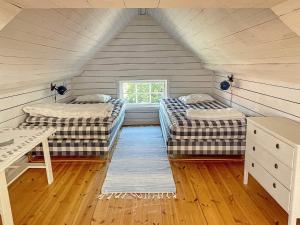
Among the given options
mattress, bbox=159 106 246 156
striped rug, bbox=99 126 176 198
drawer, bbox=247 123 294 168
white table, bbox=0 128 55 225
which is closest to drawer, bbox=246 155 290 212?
drawer, bbox=247 123 294 168

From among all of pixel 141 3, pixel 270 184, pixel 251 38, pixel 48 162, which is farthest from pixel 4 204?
pixel 251 38

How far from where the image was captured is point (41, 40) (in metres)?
2.11

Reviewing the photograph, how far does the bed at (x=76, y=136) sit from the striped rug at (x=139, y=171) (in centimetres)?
31

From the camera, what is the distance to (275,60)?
2098 mm

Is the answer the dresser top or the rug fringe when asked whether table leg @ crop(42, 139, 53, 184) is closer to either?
the rug fringe

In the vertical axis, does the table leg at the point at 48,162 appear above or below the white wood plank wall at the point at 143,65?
below

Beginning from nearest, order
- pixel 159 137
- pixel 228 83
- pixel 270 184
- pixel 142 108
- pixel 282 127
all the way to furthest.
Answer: pixel 270 184 → pixel 282 127 → pixel 228 83 → pixel 159 137 → pixel 142 108

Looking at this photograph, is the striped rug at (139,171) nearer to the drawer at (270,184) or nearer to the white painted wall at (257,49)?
the drawer at (270,184)

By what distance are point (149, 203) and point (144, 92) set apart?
3217 millimetres

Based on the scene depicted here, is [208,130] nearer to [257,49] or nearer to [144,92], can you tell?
[257,49]

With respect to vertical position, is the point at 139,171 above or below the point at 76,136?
below

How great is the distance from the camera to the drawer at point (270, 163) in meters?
1.66

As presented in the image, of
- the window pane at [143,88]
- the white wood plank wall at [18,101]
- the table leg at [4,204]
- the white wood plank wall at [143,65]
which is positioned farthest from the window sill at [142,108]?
the table leg at [4,204]

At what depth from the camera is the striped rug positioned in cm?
234
